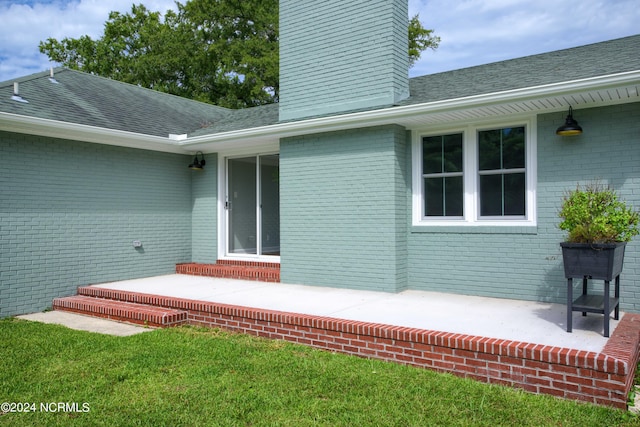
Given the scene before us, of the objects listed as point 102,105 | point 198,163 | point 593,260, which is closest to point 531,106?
point 593,260

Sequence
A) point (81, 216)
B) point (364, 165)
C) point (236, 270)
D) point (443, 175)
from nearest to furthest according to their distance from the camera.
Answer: point (443, 175)
point (364, 165)
point (81, 216)
point (236, 270)

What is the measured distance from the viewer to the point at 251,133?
8227 millimetres

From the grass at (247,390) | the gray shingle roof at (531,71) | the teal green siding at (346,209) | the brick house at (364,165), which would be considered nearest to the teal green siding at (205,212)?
the brick house at (364,165)

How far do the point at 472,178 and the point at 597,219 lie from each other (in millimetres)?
2485

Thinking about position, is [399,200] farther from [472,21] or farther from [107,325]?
[472,21]

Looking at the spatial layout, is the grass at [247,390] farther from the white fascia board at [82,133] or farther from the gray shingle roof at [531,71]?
the gray shingle roof at [531,71]

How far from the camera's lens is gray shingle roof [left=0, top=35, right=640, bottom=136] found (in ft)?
21.1

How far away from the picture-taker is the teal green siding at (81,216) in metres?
7.24

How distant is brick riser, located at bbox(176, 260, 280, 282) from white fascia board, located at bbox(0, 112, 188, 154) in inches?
91.6

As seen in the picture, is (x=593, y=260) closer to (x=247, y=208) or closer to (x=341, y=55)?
(x=341, y=55)

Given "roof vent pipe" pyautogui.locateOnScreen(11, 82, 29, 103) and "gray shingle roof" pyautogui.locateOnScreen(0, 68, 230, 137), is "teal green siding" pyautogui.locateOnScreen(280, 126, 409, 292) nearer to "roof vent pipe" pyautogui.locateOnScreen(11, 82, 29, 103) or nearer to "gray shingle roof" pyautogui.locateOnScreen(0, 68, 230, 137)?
"gray shingle roof" pyautogui.locateOnScreen(0, 68, 230, 137)

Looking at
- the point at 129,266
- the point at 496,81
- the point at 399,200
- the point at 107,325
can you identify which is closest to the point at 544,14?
the point at 496,81

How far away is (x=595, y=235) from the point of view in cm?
450

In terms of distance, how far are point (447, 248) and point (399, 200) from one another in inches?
38.5
